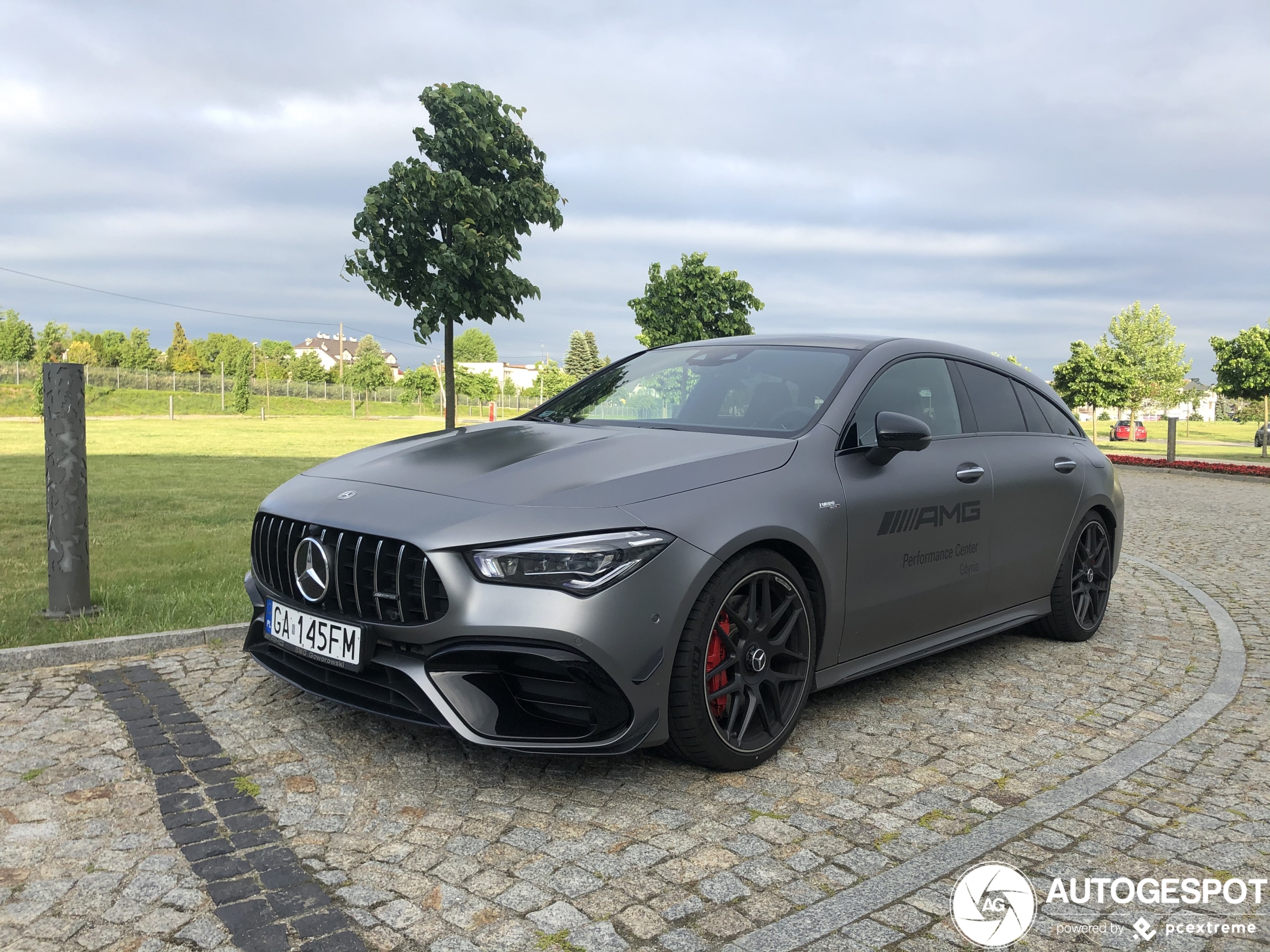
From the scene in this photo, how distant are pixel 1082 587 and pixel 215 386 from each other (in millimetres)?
78035

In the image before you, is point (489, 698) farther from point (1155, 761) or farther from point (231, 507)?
point (231, 507)

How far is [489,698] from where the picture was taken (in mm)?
3266

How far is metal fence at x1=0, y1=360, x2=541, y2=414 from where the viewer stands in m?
63.2

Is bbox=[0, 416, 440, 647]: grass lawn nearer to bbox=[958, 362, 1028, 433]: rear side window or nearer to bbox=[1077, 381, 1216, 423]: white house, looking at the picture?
bbox=[958, 362, 1028, 433]: rear side window

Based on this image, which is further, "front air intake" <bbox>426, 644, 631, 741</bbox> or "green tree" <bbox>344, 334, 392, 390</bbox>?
"green tree" <bbox>344, 334, 392, 390</bbox>

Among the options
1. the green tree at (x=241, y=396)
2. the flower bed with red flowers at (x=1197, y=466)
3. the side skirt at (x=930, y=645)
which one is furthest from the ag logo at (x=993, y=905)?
the green tree at (x=241, y=396)

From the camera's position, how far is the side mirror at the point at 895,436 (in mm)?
4066

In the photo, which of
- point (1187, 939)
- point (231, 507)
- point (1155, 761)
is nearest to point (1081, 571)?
point (1155, 761)

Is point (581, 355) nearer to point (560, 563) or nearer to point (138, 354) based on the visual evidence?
point (138, 354)

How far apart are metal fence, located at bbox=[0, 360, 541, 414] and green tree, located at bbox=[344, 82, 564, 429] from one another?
42860 mm

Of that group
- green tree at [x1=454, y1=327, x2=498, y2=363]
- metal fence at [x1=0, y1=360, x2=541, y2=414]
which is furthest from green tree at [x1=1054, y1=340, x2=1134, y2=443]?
green tree at [x1=454, y1=327, x2=498, y2=363]

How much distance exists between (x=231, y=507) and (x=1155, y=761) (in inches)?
411

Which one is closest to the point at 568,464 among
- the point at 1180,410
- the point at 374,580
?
the point at 374,580

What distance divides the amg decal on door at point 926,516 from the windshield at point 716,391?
20.8 inches
